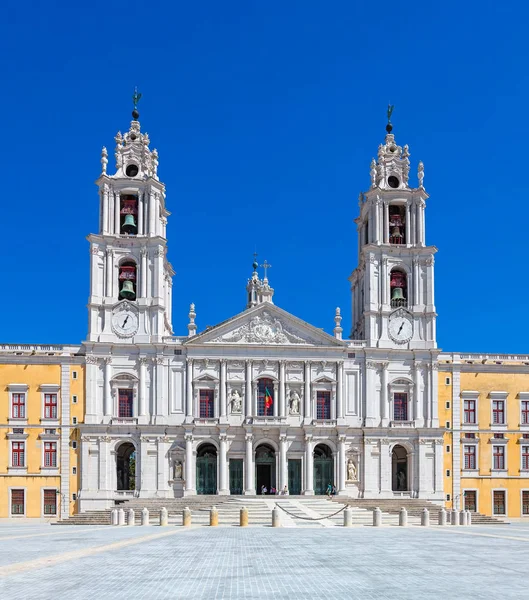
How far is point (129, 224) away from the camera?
66.1 m

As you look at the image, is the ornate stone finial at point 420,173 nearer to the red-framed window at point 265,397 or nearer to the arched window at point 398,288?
the arched window at point 398,288

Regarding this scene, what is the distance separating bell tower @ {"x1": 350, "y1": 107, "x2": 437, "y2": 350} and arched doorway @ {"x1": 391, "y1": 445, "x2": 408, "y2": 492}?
24.5 ft

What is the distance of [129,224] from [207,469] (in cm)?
1751

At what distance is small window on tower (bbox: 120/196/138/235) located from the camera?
6650 centimetres

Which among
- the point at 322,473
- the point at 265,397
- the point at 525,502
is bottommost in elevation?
the point at 525,502

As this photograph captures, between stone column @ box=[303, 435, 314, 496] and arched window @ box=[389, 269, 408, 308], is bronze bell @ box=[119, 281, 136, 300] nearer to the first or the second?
stone column @ box=[303, 435, 314, 496]

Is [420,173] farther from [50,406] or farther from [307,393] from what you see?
[50,406]

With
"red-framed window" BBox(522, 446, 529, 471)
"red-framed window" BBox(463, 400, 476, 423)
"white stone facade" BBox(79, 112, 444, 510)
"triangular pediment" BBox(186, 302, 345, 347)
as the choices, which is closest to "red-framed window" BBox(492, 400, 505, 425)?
"red-framed window" BBox(463, 400, 476, 423)

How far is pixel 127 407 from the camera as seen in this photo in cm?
6412

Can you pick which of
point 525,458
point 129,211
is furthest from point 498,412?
point 129,211

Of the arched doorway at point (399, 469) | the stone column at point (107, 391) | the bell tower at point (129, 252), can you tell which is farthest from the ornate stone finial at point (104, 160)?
the arched doorway at point (399, 469)

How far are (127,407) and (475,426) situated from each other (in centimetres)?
2365

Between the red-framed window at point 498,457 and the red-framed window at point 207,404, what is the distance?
63.3 ft

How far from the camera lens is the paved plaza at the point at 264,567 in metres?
18.3
